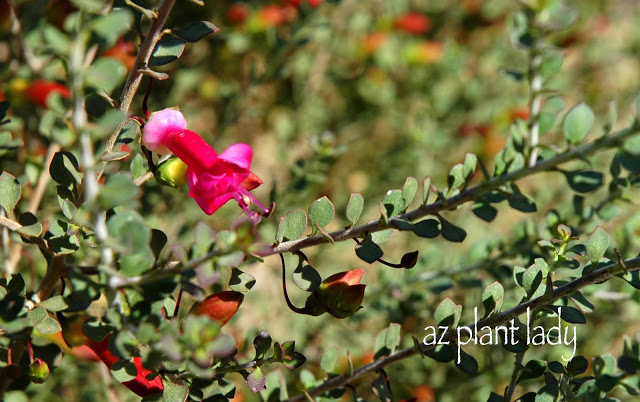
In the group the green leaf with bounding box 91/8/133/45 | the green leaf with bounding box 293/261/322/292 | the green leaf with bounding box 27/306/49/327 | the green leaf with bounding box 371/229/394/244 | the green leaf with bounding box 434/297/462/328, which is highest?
the green leaf with bounding box 91/8/133/45

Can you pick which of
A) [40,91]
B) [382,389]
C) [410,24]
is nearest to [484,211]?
[382,389]

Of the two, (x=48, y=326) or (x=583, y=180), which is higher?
(x=583, y=180)

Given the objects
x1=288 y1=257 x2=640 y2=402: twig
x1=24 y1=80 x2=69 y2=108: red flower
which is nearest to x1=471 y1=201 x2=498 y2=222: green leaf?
x1=288 y1=257 x2=640 y2=402: twig

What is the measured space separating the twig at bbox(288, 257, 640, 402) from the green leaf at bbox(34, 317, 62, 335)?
33 cm

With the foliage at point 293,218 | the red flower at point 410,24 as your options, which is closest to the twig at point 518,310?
the foliage at point 293,218

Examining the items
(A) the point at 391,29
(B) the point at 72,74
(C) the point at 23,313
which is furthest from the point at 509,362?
(A) the point at 391,29

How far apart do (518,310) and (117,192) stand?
47 cm

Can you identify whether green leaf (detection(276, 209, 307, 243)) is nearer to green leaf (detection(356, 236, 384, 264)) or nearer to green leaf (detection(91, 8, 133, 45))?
green leaf (detection(356, 236, 384, 264))

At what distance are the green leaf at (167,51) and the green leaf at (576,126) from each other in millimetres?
440

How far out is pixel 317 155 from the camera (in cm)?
114

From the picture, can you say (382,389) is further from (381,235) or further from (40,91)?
(40,91)

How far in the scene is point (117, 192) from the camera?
0.52m

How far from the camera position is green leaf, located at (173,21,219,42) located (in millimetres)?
658

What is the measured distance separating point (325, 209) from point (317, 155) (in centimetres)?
42
